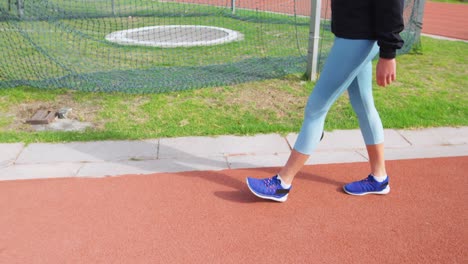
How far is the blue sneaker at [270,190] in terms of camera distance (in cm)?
309

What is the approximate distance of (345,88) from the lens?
2893mm

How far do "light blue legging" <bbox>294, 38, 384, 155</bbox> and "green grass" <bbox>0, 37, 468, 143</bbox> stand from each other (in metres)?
1.35

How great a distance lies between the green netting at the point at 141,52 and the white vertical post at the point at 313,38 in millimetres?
485

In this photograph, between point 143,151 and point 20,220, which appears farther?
point 143,151

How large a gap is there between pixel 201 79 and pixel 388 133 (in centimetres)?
267

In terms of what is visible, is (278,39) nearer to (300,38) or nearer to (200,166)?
(300,38)

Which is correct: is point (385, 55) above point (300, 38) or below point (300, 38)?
above

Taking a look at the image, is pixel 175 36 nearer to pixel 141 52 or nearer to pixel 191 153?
pixel 141 52

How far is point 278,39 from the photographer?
9445 millimetres

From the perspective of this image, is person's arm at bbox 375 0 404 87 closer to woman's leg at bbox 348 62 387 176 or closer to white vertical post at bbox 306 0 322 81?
woman's leg at bbox 348 62 387 176

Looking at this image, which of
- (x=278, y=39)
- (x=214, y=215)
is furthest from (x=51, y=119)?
(x=278, y=39)

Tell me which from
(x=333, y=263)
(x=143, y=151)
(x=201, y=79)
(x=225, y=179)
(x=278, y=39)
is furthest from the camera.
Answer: (x=278, y=39)

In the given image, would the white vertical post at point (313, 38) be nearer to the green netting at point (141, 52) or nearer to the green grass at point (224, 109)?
the green grass at point (224, 109)

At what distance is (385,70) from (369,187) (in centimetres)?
94
